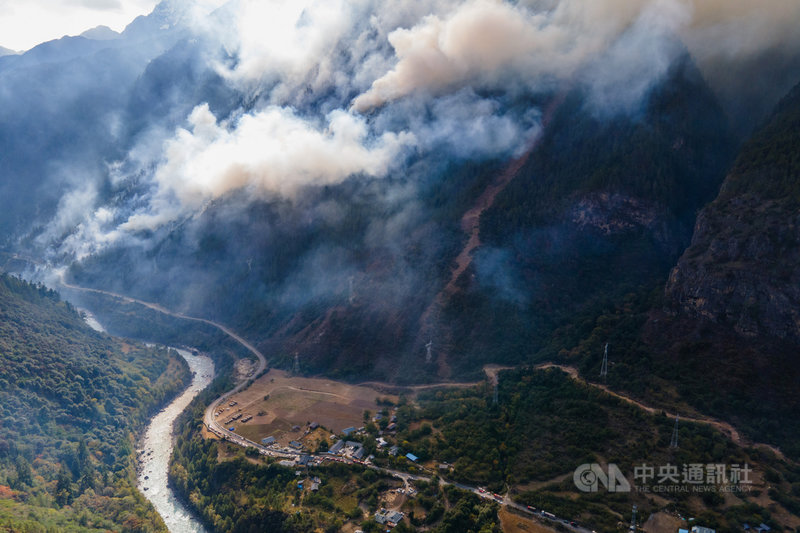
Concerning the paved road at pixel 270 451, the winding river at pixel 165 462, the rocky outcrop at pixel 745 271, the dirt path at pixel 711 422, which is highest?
the rocky outcrop at pixel 745 271

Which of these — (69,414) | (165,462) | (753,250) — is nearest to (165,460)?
(165,462)

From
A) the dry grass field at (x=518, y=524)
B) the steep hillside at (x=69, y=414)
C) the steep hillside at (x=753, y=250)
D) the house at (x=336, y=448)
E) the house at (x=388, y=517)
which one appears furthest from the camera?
the house at (x=336, y=448)

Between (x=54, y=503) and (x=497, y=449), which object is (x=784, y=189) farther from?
(x=54, y=503)

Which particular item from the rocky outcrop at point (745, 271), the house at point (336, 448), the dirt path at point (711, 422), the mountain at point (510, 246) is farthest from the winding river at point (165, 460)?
the rocky outcrop at point (745, 271)

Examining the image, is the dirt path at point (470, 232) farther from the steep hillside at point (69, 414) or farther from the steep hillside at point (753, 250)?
the steep hillside at point (69, 414)

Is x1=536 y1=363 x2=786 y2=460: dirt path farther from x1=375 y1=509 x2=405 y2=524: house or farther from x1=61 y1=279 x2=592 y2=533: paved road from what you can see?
x1=375 y1=509 x2=405 y2=524: house

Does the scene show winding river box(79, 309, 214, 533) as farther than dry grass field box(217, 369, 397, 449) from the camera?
No

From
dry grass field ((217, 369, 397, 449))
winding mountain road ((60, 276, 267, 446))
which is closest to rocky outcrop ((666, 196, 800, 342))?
dry grass field ((217, 369, 397, 449))
